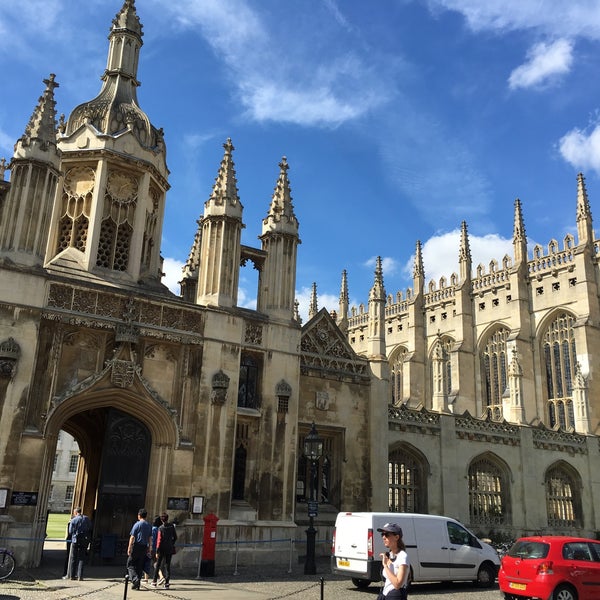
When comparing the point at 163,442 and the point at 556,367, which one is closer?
the point at 163,442

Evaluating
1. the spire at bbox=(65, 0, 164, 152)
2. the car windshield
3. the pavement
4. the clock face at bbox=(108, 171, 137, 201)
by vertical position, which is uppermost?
the spire at bbox=(65, 0, 164, 152)

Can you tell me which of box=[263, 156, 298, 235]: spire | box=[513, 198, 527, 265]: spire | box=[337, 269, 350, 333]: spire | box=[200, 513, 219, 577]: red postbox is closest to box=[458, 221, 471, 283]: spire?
box=[513, 198, 527, 265]: spire

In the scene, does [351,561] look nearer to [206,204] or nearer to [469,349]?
[206,204]

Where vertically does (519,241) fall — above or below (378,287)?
above

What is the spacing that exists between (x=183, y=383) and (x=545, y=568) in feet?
32.6

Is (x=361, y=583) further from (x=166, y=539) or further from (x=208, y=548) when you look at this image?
(x=166, y=539)

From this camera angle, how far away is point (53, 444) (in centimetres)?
1573

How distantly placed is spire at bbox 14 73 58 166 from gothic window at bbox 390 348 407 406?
37797mm

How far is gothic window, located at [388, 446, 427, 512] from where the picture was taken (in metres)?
22.8

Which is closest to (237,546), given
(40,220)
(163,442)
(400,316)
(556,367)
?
(163,442)

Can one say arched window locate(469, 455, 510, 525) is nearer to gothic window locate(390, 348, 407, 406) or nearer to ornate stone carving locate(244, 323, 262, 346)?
ornate stone carving locate(244, 323, 262, 346)

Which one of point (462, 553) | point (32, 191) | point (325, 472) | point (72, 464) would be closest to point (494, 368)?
point (325, 472)

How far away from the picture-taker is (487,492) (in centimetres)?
2514

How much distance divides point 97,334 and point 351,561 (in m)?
8.40
